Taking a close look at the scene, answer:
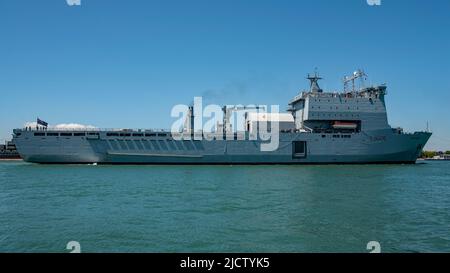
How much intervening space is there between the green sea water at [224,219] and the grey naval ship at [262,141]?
20.5 m

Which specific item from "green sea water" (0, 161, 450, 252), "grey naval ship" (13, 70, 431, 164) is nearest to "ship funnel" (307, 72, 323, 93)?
"grey naval ship" (13, 70, 431, 164)

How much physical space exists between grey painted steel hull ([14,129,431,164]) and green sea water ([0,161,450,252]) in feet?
66.8

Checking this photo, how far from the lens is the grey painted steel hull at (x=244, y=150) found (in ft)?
123

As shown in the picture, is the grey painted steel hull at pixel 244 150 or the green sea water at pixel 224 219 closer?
the green sea water at pixel 224 219

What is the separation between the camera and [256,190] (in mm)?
17047

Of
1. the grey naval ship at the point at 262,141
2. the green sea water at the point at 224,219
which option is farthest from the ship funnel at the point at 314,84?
the green sea water at the point at 224,219

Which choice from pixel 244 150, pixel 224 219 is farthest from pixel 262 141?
pixel 224 219

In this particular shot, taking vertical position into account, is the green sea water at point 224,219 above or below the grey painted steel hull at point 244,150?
below

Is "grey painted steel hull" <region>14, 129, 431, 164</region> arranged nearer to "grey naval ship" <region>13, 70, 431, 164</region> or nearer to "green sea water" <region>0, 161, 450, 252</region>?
"grey naval ship" <region>13, 70, 431, 164</region>

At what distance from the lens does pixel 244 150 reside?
1513 inches

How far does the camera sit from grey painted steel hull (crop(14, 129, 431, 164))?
3759 centimetres

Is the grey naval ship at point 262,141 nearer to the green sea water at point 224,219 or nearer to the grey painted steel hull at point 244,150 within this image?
the grey painted steel hull at point 244,150

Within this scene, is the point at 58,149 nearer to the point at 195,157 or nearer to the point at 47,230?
the point at 195,157
